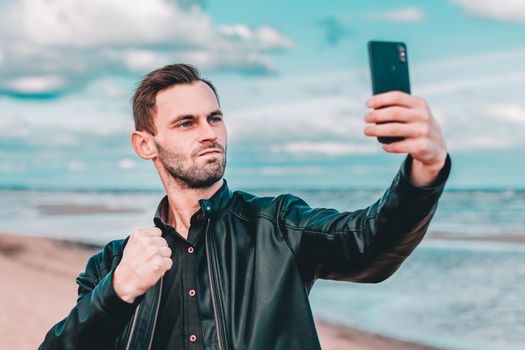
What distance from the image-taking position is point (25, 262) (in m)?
12.5

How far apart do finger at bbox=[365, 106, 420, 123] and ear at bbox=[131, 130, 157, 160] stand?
163cm

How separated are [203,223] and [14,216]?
25.2 m

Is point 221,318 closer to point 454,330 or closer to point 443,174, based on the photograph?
point 443,174

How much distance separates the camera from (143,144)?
3297 mm

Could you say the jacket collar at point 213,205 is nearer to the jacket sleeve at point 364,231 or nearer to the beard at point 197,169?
the beard at point 197,169

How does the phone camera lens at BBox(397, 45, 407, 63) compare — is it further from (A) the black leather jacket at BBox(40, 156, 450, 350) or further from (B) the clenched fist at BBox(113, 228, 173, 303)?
(B) the clenched fist at BBox(113, 228, 173, 303)

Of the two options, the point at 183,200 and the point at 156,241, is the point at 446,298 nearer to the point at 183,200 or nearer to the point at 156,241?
the point at 183,200

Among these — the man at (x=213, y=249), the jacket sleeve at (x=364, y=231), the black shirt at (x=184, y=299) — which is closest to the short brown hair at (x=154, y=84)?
the man at (x=213, y=249)

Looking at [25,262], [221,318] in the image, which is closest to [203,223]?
[221,318]

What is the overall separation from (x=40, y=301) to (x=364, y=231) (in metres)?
7.74

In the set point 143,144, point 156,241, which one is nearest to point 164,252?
point 156,241

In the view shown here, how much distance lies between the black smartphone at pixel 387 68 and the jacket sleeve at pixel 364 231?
27 centimetres

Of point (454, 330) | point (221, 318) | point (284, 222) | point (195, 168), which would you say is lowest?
point (454, 330)

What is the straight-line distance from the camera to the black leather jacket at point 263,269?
241cm
